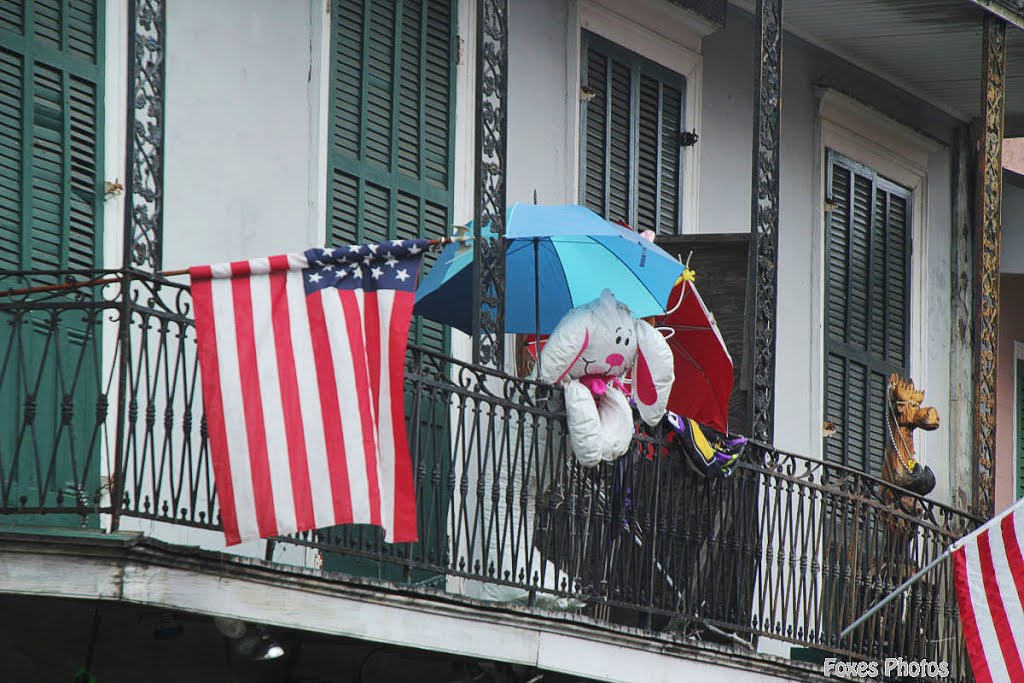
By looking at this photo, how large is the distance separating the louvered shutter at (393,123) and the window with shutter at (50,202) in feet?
5.20

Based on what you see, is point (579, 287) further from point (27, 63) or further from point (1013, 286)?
point (1013, 286)

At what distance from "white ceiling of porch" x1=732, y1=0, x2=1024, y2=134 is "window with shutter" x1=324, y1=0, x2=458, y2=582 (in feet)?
9.58

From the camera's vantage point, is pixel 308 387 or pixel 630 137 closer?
pixel 308 387

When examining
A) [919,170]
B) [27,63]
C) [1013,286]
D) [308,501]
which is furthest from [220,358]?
[1013,286]

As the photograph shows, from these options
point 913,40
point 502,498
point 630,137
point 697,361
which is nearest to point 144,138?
point 502,498

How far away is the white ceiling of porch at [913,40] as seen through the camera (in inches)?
577

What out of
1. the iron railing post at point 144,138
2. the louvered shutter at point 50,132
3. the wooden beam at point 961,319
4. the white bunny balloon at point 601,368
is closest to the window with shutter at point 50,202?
the louvered shutter at point 50,132

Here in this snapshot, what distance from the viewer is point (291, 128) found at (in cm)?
1162

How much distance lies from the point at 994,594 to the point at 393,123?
4044 millimetres

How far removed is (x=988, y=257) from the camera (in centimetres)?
1441

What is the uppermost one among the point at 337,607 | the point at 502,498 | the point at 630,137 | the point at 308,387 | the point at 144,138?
the point at 630,137

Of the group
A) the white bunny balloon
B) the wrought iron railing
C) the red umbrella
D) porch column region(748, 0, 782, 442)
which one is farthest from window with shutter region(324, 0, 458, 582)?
porch column region(748, 0, 782, 442)

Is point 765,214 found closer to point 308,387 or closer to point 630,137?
point 630,137

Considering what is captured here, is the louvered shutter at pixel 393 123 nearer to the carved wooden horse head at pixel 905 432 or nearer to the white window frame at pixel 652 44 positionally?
the white window frame at pixel 652 44
